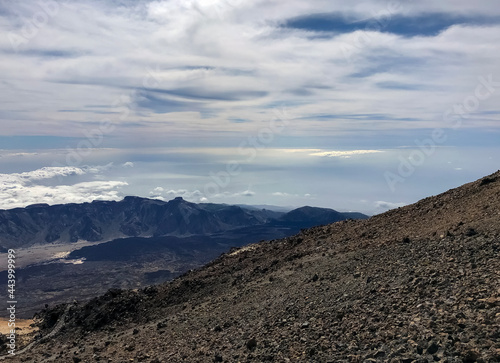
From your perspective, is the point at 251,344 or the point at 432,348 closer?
the point at 432,348

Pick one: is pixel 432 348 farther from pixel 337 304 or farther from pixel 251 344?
pixel 251 344

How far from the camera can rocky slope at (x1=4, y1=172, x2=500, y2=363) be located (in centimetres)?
1233

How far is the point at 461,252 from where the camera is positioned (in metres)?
17.2

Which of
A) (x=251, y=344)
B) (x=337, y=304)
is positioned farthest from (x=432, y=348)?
(x=251, y=344)

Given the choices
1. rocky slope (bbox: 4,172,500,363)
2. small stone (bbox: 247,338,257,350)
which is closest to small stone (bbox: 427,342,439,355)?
rocky slope (bbox: 4,172,500,363)

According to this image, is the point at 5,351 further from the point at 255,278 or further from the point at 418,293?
the point at 418,293

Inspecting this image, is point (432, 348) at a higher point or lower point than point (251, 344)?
higher

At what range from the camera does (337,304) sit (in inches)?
651

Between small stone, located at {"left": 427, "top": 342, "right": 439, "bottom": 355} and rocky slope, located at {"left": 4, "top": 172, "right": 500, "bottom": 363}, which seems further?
rocky slope, located at {"left": 4, "top": 172, "right": 500, "bottom": 363}

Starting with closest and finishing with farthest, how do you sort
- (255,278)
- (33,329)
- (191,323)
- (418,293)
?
(418,293), (191,323), (255,278), (33,329)

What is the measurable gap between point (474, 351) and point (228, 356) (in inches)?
346

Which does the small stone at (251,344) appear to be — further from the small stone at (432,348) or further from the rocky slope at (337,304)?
the small stone at (432,348)

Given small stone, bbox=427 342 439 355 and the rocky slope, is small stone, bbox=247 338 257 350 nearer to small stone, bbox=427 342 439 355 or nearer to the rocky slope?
the rocky slope

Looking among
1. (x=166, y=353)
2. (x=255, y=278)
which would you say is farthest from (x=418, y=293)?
(x=255, y=278)
